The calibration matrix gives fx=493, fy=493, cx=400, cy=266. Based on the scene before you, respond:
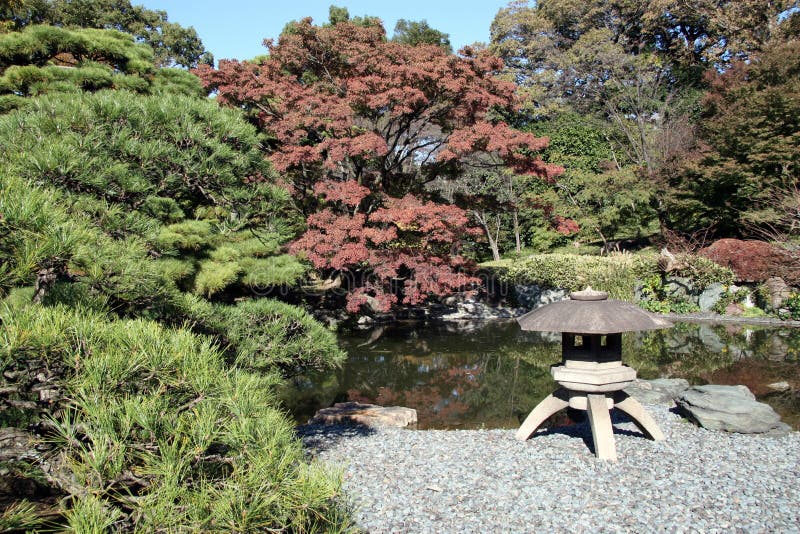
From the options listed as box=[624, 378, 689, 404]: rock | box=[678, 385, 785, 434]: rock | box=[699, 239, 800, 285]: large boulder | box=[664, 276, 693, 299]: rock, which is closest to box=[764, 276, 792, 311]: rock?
box=[699, 239, 800, 285]: large boulder

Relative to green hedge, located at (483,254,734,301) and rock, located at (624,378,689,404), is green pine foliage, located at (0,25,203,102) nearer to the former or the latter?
rock, located at (624,378,689,404)

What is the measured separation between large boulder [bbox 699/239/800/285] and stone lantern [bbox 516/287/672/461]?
6.89 metres

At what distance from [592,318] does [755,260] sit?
7.70m

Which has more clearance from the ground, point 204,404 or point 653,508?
point 204,404

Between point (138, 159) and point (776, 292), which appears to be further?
point (776, 292)

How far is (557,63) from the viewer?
16438mm

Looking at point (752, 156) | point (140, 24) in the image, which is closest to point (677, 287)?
point (752, 156)

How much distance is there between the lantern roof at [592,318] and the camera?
3375mm

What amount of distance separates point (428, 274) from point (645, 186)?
7198 mm

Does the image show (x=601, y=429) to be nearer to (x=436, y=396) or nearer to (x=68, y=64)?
(x=436, y=396)

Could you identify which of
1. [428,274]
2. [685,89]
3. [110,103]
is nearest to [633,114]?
[685,89]

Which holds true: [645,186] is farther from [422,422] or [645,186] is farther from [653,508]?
[653,508]

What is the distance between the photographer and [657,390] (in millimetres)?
4906

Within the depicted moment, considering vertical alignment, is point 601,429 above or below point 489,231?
below
